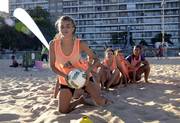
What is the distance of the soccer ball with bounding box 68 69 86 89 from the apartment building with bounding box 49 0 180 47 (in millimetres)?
87908

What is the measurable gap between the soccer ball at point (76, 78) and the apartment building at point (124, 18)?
87.9 meters

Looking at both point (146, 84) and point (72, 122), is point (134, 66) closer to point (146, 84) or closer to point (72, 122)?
point (146, 84)

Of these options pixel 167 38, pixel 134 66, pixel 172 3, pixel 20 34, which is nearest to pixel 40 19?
pixel 20 34

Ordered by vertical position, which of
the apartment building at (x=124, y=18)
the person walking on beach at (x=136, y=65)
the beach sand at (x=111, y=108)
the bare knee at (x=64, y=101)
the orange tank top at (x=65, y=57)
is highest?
the apartment building at (x=124, y=18)

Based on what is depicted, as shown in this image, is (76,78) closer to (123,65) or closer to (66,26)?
(66,26)

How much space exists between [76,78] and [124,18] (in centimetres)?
9360

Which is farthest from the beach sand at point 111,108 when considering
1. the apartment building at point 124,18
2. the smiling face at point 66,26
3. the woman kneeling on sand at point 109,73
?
the apartment building at point 124,18

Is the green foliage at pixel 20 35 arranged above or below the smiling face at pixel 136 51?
above

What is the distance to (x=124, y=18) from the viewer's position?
9744cm

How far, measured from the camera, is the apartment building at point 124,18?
307ft

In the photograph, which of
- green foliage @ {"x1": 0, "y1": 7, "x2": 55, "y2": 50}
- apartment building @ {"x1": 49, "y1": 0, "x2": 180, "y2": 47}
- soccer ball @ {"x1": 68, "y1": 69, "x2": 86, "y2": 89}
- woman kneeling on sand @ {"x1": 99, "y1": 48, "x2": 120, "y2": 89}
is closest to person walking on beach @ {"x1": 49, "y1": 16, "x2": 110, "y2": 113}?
soccer ball @ {"x1": 68, "y1": 69, "x2": 86, "y2": 89}

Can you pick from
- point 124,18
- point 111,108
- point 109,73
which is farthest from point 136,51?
point 124,18

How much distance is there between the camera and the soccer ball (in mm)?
4757

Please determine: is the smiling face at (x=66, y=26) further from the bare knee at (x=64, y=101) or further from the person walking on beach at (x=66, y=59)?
the bare knee at (x=64, y=101)
